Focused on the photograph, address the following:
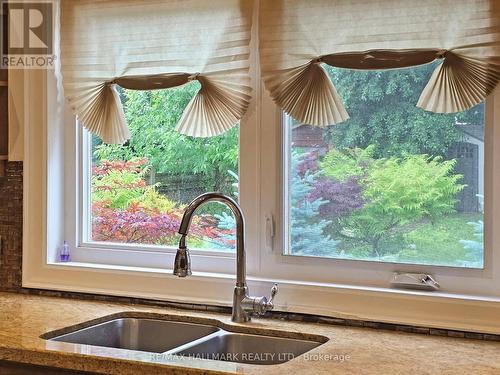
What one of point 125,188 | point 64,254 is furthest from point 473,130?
point 64,254

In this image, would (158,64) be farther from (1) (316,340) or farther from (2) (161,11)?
(1) (316,340)

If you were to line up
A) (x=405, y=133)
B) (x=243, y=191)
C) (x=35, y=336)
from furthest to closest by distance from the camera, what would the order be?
(x=243, y=191) < (x=405, y=133) < (x=35, y=336)

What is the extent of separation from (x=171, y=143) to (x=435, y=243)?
97 cm

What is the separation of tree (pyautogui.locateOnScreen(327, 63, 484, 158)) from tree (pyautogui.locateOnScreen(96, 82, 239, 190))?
0.41 metres

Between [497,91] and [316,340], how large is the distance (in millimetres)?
855

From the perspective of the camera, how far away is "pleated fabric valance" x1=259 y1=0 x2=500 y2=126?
2.13m

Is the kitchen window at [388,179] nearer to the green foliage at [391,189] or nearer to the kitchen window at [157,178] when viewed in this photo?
the green foliage at [391,189]

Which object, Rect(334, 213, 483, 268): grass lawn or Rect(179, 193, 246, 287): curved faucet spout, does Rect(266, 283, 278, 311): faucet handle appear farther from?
Rect(334, 213, 483, 268): grass lawn

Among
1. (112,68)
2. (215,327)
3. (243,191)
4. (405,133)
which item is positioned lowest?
(215,327)

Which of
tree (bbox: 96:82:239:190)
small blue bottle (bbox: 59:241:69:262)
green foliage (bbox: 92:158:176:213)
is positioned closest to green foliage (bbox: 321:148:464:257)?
tree (bbox: 96:82:239:190)

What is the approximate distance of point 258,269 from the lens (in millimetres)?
2520

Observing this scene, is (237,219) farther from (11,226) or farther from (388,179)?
(11,226)

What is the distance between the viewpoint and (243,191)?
2.54 metres

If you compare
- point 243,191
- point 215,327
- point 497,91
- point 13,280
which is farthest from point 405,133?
point 13,280
